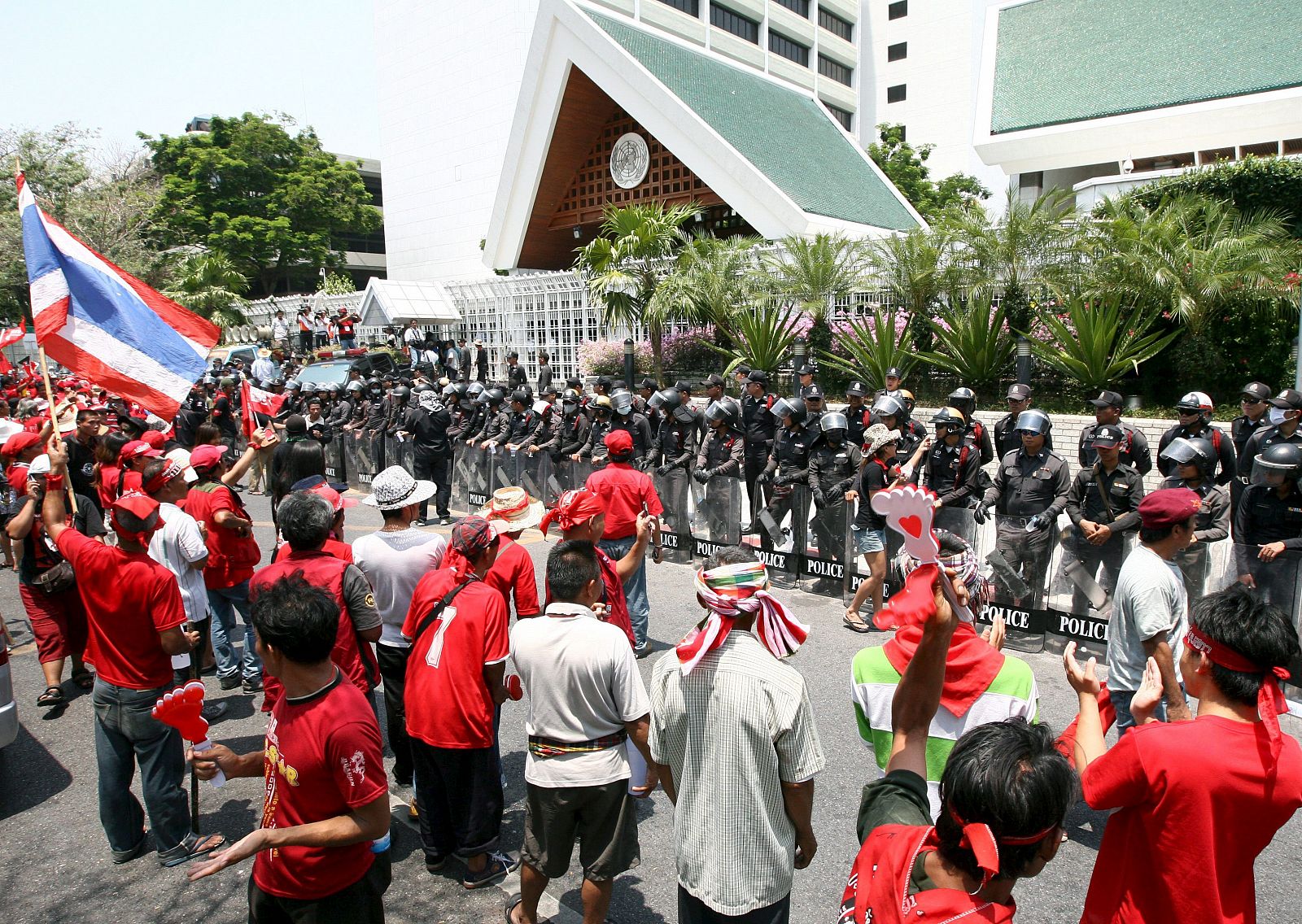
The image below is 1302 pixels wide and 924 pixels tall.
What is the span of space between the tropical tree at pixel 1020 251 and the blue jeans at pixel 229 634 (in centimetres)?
1135

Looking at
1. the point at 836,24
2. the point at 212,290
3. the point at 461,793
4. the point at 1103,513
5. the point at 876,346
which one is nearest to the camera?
the point at 461,793

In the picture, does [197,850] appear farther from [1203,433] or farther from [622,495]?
[1203,433]

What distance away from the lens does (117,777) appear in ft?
13.6

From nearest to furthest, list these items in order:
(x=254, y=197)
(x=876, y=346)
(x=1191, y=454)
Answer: (x=1191, y=454) < (x=876, y=346) < (x=254, y=197)

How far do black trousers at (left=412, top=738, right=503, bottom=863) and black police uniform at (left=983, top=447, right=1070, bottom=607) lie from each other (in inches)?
191

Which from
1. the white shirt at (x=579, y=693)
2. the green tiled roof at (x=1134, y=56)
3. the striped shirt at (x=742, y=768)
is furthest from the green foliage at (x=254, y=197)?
the striped shirt at (x=742, y=768)

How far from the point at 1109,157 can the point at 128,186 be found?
3884 centimetres

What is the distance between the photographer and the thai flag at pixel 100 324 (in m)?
5.64

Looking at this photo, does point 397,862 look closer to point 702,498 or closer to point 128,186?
point 702,498

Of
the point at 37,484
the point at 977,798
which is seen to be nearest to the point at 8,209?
the point at 37,484

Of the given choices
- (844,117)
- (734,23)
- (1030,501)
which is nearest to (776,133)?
(1030,501)

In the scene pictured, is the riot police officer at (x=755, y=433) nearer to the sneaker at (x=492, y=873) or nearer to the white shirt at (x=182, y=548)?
the white shirt at (x=182, y=548)

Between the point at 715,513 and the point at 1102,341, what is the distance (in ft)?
22.0

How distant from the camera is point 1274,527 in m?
5.93
